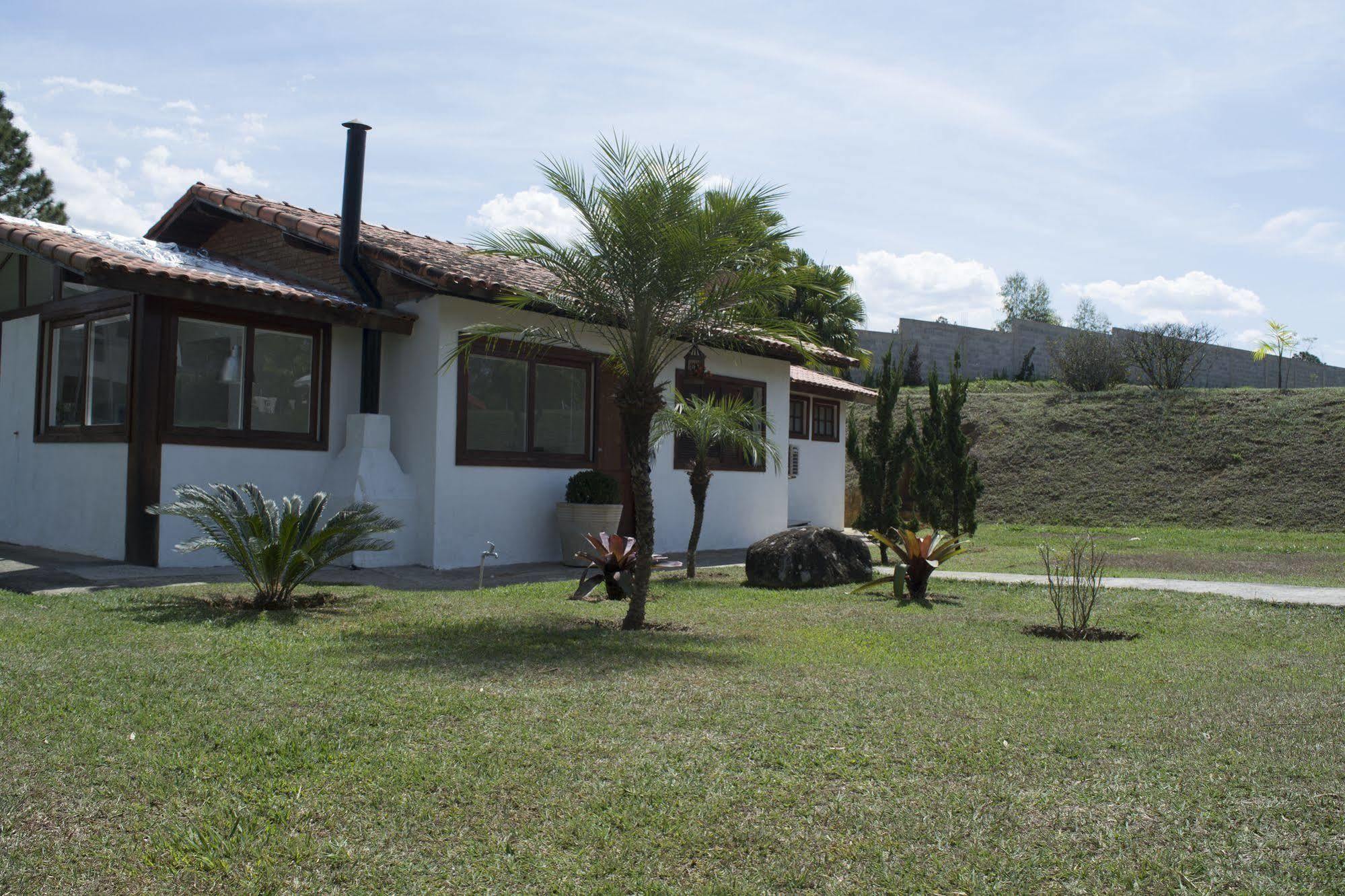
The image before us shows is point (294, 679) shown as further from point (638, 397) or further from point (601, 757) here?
point (638, 397)

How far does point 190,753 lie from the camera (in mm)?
4199

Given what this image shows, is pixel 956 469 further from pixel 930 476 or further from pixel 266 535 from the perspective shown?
pixel 266 535

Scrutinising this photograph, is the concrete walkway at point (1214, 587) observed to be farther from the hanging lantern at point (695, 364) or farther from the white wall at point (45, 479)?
the white wall at point (45, 479)

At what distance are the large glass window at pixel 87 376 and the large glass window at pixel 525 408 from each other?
139 inches

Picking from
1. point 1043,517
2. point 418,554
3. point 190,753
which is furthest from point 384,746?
point 1043,517

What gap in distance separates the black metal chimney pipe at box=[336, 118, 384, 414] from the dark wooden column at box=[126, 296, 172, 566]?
84.8 inches

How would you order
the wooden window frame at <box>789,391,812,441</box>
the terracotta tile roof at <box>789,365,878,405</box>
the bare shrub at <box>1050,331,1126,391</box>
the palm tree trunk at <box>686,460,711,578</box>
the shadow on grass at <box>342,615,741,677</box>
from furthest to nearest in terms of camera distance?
the bare shrub at <box>1050,331,1126,391</box> < the wooden window frame at <box>789,391,812,441</box> < the terracotta tile roof at <box>789,365,878,405</box> < the palm tree trunk at <box>686,460,711,578</box> < the shadow on grass at <box>342,615,741,677</box>

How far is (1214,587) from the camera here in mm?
10727

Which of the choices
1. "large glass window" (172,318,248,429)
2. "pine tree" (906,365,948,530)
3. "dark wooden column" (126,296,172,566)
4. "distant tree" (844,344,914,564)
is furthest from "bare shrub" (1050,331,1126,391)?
"dark wooden column" (126,296,172,566)

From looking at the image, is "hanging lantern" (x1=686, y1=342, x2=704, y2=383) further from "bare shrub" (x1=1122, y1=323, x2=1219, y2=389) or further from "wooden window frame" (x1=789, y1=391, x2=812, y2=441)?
"bare shrub" (x1=1122, y1=323, x2=1219, y2=389)

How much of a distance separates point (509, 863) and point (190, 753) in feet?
5.46

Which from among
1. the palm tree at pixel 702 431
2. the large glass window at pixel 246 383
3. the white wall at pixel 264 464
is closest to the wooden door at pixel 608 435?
the palm tree at pixel 702 431

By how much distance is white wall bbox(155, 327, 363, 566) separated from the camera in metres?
10.5

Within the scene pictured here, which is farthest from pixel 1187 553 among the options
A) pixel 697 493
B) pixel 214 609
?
pixel 214 609
